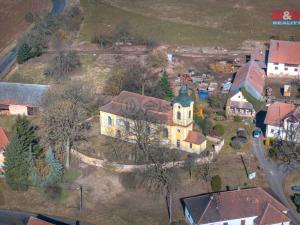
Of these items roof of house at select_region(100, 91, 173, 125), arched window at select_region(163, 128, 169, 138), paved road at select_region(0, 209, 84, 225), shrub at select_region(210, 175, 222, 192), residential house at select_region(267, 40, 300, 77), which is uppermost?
residential house at select_region(267, 40, 300, 77)

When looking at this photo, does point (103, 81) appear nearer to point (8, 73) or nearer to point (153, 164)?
point (8, 73)

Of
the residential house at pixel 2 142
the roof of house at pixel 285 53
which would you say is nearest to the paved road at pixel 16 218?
the residential house at pixel 2 142

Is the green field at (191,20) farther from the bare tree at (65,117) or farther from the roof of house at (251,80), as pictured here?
the bare tree at (65,117)

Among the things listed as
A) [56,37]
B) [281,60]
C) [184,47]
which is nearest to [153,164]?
[281,60]

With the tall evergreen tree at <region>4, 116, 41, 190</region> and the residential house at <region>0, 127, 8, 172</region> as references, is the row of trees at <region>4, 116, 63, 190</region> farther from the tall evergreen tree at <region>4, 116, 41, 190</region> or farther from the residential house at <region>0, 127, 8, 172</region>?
the residential house at <region>0, 127, 8, 172</region>

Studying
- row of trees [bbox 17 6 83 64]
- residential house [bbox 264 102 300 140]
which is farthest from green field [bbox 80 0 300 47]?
residential house [bbox 264 102 300 140]

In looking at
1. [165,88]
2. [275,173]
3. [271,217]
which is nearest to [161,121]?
[165,88]

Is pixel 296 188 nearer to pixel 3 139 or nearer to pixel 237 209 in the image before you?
pixel 237 209
